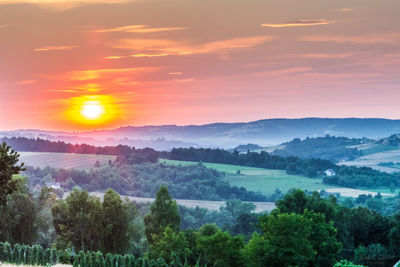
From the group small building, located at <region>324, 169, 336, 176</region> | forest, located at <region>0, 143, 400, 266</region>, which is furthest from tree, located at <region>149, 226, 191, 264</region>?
small building, located at <region>324, 169, 336, 176</region>

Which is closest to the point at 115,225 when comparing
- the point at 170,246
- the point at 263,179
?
the point at 170,246

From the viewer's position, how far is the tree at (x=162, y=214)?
5525 centimetres

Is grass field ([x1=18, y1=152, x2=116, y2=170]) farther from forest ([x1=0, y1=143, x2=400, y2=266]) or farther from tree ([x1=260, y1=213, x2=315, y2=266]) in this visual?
tree ([x1=260, y1=213, x2=315, y2=266])

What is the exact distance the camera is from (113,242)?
57.3m

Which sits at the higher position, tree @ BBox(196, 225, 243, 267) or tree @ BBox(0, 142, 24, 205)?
tree @ BBox(0, 142, 24, 205)

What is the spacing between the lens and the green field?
6703 inches

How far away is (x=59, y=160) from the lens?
194m

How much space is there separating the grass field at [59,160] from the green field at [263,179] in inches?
Answer: 939

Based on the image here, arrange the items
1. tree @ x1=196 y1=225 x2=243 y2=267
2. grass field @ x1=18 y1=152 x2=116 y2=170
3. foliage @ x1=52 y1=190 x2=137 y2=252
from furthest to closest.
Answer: grass field @ x1=18 y1=152 x2=116 y2=170 → foliage @ x1=52 y1=190 x2=137 y2=252 → tree @ x1=196 y1=225 x2=243 y2=267

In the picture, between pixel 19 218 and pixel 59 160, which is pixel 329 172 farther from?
pixel 19 218

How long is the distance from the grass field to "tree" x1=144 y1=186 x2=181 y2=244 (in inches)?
5120

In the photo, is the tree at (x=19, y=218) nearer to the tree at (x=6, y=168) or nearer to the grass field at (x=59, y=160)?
the tree at (x=6, y=168)

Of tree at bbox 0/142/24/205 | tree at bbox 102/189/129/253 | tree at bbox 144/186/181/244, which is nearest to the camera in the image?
tree at bbox 0/142/24/205

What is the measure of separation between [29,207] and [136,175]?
118 metres
